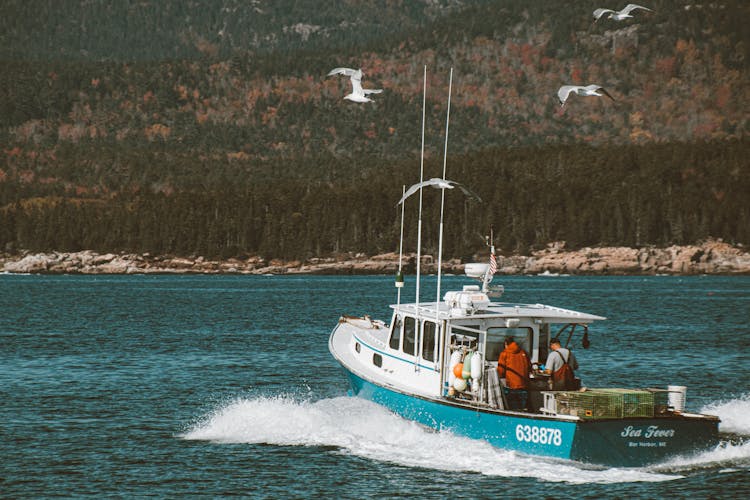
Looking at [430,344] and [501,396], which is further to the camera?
[430,344]

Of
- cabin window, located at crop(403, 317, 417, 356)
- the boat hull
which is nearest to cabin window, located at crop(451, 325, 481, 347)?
cabin window, located at crop(403, 317, 417, 356)

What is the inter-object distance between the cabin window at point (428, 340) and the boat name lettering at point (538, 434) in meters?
4.14

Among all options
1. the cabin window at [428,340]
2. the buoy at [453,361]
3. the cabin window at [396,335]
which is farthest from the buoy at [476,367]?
the cabin window at [396,335]

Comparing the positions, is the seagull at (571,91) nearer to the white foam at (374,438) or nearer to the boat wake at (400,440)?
the boat wake at (400,440)

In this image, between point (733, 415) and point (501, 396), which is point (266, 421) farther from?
point (733, 415)

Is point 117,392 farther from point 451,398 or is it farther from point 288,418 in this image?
point 451,398

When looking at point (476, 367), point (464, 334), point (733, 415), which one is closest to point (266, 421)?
point (464, 334)

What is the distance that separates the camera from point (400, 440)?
29.6m

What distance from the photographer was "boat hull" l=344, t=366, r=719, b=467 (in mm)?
25141

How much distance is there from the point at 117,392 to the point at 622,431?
23463 mm

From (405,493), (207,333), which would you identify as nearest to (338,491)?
(405,493)

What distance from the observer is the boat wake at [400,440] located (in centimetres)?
2575

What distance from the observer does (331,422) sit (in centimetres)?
3306

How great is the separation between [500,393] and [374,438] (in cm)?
505
